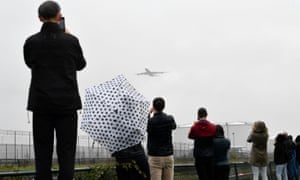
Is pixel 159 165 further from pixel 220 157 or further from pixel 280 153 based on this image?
pixel 280 153

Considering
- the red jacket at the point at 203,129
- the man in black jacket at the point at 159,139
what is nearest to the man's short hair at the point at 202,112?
the red jacket at the point at 203,129

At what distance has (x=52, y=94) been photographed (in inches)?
171

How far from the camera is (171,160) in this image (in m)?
7.90

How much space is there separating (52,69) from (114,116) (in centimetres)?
154

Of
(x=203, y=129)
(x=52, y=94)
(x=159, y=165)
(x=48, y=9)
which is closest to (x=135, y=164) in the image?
(x=159, y=165)

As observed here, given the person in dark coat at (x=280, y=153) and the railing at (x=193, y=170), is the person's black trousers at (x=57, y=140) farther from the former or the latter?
the person in dark coat at (x=280, y=153)

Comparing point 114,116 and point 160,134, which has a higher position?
point 114,116

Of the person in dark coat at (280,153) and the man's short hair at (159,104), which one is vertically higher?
the man's short hair at (159,104)

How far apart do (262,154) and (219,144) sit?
7.47 ft

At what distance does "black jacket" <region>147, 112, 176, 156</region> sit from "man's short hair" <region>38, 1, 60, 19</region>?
3.32m

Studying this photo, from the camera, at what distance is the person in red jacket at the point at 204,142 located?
888cm

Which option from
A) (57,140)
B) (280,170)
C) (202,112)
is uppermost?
(202,112)

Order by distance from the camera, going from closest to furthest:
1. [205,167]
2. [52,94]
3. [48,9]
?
[52,94] → [48,9] → [205,167]

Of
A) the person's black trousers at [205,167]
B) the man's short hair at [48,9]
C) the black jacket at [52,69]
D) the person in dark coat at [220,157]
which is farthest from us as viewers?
the person in dark coat at [220,157]
